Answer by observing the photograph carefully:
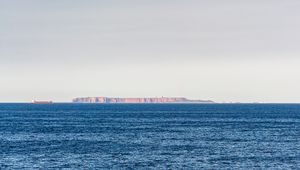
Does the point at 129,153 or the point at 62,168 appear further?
the point at 129,153

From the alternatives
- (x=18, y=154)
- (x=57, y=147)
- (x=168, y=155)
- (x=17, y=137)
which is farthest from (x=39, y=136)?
(x=168, y=155)

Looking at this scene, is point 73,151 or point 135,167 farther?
point 73,151

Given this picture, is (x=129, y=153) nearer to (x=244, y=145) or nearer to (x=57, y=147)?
(x=57, y=147)

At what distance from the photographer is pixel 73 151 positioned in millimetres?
85875

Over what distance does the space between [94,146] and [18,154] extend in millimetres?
15050

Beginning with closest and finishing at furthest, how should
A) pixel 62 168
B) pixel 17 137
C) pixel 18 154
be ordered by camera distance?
pixel 62 168 → pixel 18 154 → pixel 17 137

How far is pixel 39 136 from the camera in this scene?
378ft

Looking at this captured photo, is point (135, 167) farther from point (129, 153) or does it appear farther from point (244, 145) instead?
point (244, 145)

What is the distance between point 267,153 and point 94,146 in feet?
92.7

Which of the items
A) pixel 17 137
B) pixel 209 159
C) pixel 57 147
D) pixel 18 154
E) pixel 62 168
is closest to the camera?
pixel 62 168

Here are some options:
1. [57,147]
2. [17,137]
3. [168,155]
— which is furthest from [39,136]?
[168,155]

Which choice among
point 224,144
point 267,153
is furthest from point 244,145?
point 267,153

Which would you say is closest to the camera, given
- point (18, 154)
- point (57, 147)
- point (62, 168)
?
point (62, 168)

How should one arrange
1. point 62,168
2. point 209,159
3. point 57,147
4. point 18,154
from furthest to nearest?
point 57,147 < point 18,154 < point 209,159 < point 62,168
